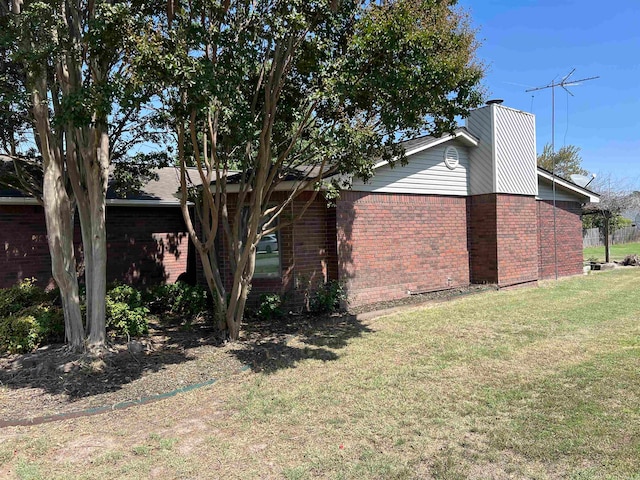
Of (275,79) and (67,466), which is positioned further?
(275,79)

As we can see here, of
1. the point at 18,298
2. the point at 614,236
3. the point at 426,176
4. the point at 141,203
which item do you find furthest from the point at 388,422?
the point at 614,236

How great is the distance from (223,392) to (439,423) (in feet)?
8.13

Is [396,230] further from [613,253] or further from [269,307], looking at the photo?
[613,253]

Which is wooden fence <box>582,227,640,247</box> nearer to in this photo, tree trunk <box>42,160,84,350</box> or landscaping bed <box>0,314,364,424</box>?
landscaping bed <box>0,314,364,424</box>

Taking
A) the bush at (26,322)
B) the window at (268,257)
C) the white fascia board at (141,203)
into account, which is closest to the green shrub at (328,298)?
the window at (268,257)

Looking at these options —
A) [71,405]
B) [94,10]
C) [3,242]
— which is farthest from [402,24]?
[3,242]

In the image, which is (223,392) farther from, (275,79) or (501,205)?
(501,205)

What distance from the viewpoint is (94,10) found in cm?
576

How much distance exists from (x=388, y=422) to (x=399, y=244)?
22.8 ft

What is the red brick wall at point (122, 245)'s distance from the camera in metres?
9.77

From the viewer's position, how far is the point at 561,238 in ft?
50.0

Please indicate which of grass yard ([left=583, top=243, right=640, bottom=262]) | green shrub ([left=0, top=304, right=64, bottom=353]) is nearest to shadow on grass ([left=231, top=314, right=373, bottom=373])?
green shrub ([left=0, top=304, right=64, bottom=353])

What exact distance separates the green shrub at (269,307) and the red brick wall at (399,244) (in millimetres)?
1615

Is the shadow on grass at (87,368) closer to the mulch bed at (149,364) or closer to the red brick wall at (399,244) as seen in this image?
the mulch bed at (149,364)
